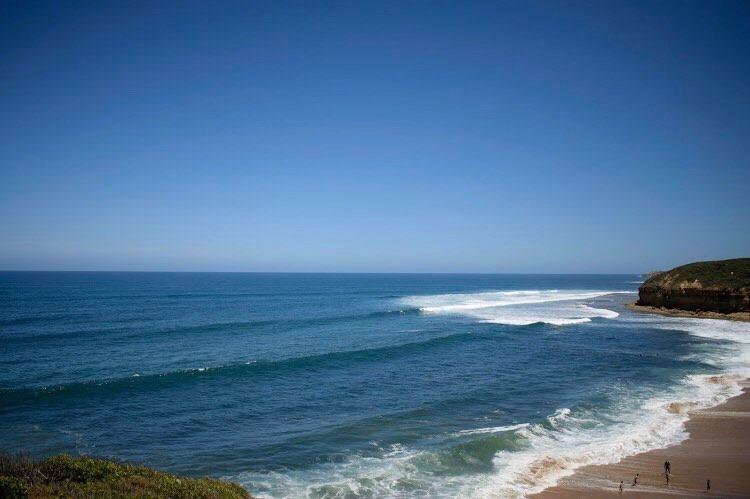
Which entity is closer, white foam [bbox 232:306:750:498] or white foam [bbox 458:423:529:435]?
white foam [bbox 232:306:750:498]

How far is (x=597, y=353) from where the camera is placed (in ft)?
112

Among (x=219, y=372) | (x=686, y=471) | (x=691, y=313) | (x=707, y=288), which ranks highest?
(x=707, y=288)

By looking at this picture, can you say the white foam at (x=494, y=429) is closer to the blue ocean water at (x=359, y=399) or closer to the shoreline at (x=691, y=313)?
the blue ocean water at (x=359, y=399)

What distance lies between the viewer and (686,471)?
14602 mm

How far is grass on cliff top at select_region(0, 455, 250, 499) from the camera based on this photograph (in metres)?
8.90

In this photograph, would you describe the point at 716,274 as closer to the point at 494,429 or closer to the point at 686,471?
the point at 686,471

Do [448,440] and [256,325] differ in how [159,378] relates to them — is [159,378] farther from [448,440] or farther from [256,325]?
[256,325]

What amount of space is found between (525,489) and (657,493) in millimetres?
3681

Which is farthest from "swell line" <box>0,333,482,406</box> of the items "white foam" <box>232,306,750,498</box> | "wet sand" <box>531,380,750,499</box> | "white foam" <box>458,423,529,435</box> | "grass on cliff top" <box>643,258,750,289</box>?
"grass on cliff top" <box>643,258,750,289</box>

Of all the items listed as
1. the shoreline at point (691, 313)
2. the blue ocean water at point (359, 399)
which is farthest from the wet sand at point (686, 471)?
the shoreline at point (691, 313)

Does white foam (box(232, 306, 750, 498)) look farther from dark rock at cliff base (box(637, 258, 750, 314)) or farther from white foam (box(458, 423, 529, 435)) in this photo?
dark rock at cliff base (box(637, 258, 750, 314))

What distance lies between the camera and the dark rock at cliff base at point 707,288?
172ft

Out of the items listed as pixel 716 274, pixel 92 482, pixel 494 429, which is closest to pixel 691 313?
pixel 716 274

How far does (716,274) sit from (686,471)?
176 feet
